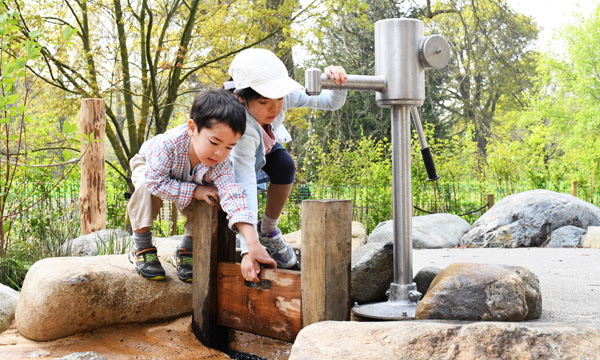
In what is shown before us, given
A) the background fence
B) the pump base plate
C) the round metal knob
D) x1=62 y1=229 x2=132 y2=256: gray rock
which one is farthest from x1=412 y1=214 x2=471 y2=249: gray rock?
the round metal knob

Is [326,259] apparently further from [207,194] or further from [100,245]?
[100,245]

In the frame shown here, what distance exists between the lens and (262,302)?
2254 millimetres

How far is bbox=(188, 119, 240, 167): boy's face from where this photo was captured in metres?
2.24

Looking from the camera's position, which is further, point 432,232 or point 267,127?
point 432,232

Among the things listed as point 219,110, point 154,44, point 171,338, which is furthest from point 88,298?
point 154,44

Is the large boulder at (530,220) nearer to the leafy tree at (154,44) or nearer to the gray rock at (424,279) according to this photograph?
the gray rock at (424,279)

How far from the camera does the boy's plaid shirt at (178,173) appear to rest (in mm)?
2363

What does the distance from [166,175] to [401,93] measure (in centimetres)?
107

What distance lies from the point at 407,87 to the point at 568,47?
23049mm

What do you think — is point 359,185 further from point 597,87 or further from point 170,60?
point 597,87

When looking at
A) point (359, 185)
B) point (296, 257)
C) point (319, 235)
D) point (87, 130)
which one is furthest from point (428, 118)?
point (319, 235)

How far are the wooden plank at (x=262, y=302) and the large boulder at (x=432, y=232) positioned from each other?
312cm

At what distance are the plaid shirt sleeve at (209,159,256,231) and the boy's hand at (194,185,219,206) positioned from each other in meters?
0.03

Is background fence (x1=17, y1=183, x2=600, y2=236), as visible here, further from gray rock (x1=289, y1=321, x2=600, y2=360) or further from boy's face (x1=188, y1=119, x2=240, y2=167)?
gray rock (x1=289, y1=321, x2=600, y2=360)
